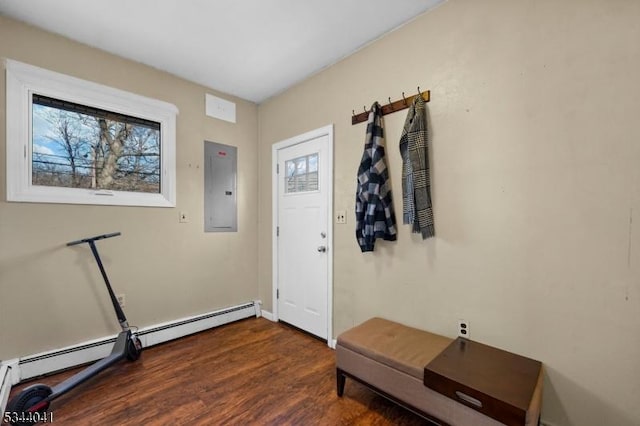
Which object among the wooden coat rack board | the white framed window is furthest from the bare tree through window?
the wooden coat rack board

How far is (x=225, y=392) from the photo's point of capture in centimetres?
190

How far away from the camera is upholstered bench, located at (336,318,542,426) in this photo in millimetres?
1217

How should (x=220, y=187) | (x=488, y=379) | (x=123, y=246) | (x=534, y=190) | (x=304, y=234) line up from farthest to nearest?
(x=220, y=187)
(x=304, y=234)
(x=123, y=246)
(x=534, y=190)
(x=488, y=379)

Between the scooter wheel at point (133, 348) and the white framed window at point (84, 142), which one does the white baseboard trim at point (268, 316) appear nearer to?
the scooter wheel at point (133, 348)

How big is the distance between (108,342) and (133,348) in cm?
29

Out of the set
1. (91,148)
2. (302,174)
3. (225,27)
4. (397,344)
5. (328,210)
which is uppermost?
(225,27)

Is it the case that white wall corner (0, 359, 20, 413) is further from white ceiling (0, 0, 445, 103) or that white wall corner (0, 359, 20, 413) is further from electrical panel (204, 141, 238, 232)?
white ceiling (0, 0, 445, 103)

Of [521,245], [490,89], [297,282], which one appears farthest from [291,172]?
[521,245]

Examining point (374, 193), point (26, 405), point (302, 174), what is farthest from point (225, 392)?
point (302, 174)

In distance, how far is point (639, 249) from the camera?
1262mm

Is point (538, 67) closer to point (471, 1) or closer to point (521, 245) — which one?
point (471, 1)

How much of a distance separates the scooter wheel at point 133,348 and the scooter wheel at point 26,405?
1.90ft

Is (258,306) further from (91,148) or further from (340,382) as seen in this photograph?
(91,148)

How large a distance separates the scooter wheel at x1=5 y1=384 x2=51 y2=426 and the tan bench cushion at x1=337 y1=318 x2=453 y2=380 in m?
1.82
